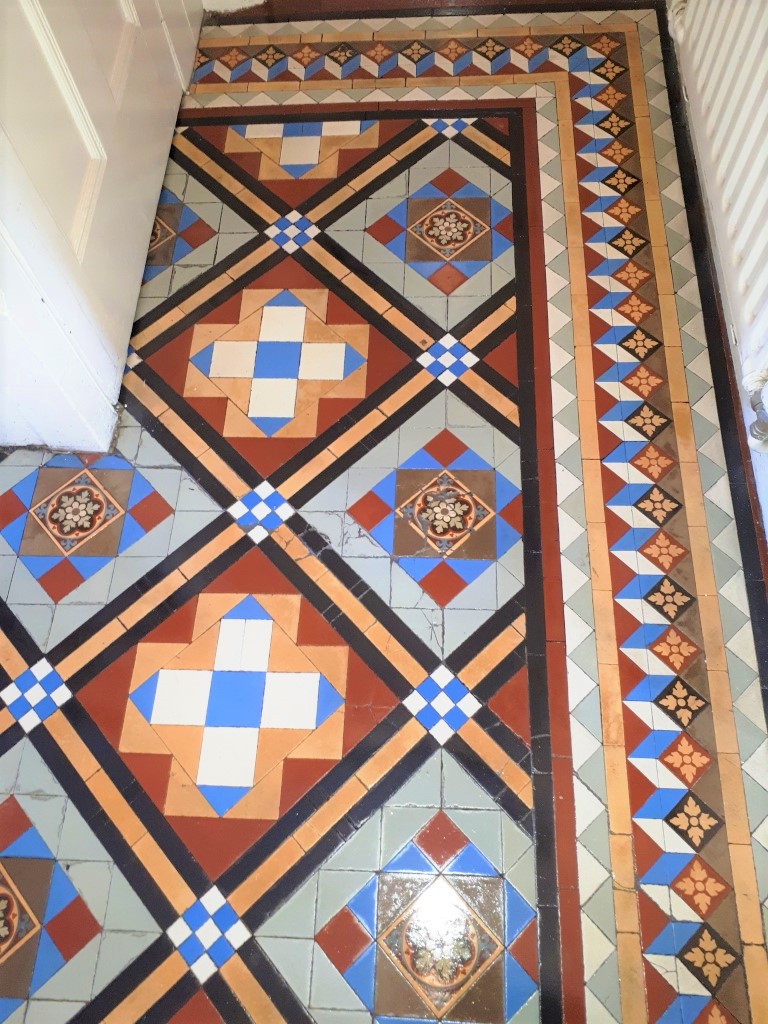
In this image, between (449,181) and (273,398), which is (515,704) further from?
(449,181)

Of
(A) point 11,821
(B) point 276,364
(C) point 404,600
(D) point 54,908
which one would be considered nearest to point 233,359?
(B) point 276,364

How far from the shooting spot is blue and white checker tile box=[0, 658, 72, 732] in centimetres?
160

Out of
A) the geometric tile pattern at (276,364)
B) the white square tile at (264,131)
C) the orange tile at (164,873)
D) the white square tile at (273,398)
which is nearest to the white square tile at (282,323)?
the geometric tile pattern at (276,364)

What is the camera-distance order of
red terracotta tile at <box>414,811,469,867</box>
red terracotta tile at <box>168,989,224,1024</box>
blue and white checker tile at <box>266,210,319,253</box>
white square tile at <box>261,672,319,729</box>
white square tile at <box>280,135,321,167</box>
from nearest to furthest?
red terracotta tile at <box>168,989,224,1024</box> < red terracotta tile at <box>414,811,469,867</box> < white square tile at <box>261,672,319,729</box> < blue and white checker tile at <box>266,210,319,253</box> < white square tile at <box>280,135,321,167</box>

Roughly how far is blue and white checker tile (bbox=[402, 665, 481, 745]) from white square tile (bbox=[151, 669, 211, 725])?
40 centimetres

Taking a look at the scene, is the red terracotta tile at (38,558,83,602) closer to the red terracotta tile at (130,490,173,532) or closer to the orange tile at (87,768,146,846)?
the red terracotta tile at (130,490,173,532)

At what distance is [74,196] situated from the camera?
159 centimetres

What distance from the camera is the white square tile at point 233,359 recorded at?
1.90 metres

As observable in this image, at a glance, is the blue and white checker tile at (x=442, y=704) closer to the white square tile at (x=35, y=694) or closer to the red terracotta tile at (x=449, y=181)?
the white square tile at (x=35, y=694)

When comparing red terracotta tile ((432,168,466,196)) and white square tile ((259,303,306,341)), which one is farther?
red terracotta tile ((432,168,466,196))

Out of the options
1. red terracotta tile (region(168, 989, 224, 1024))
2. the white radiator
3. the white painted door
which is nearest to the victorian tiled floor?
red terracotta tile (region(168, 989, 224, 1024))

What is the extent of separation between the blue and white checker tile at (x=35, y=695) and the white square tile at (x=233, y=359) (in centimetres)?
75

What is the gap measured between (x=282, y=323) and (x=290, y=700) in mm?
886

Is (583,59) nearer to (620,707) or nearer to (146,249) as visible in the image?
(146,249)
